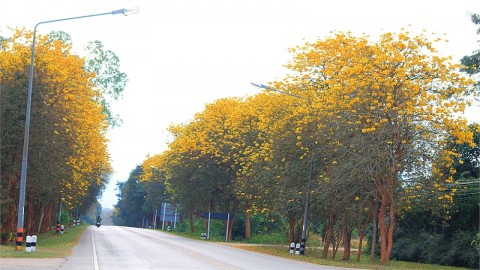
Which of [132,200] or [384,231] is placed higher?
[132,200]

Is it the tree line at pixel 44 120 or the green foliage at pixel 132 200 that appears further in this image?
the green foliage at pixel 132 200

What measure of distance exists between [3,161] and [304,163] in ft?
49.3

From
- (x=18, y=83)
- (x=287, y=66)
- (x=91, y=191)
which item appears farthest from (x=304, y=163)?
(x=91, y=191)

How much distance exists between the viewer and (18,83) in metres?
32.0

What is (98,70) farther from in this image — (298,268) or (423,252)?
(298,268)

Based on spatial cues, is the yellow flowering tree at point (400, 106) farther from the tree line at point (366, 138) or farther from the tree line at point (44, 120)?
the tree line at point (44, 120)

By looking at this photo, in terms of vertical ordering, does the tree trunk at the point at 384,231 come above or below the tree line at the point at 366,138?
below

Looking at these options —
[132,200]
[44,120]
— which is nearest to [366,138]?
[44,120]

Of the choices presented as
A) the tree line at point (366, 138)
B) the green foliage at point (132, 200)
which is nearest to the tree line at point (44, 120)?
the tree line at point (366, 138)

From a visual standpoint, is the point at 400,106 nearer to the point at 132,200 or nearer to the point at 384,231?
the point at 384,231

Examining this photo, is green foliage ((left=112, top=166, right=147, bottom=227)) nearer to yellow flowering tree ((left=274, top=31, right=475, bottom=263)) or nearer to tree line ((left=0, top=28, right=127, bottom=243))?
tree line ((left=0, top=28, right=127, bottom=243))

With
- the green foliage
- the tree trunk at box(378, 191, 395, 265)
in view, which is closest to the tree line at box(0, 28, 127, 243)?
the tree trunk at box(378, 191, 395, 265)

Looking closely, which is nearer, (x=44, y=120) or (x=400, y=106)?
(x=400, y=106)

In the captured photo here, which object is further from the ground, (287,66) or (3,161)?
(287,66)
